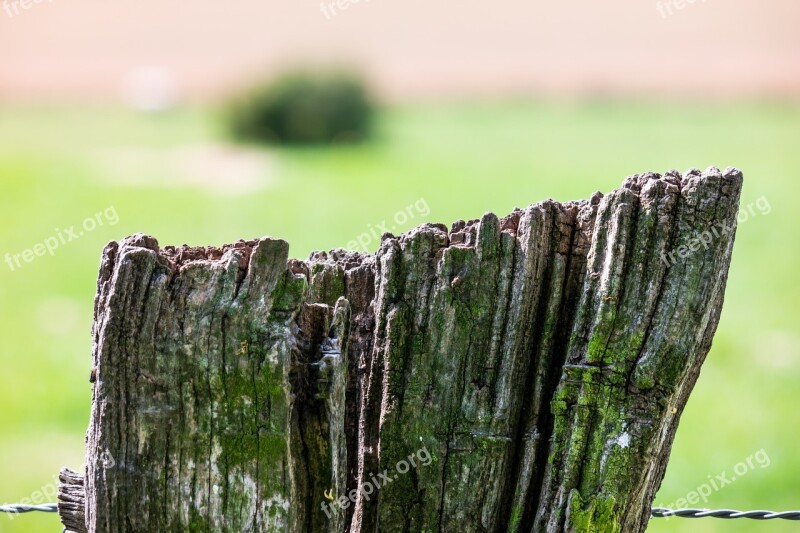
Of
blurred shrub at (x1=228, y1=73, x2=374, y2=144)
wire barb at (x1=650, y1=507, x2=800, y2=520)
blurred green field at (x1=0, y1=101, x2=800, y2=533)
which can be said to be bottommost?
wire barb at (x1=650, y1=507, x2=800, y2=520)

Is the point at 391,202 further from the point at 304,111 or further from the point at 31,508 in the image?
the point at 31,508

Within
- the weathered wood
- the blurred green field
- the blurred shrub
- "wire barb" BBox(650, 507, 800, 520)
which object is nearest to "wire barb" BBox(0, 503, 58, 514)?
the weathered wood

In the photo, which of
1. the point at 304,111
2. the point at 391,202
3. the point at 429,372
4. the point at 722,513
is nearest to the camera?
the point at 429,372

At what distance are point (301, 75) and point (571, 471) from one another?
32.3 m

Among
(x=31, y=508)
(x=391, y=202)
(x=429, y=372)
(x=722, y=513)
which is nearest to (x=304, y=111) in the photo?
(x=391, y=202)

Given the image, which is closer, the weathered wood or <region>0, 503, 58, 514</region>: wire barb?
the weathered wood

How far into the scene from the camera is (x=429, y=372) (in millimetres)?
2783

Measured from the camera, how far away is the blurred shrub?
113ft

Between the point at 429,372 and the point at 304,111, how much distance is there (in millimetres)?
33630

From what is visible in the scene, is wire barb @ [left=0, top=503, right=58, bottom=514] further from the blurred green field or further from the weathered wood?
the blurred green field

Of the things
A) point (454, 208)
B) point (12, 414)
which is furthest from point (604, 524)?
point (454, 208)

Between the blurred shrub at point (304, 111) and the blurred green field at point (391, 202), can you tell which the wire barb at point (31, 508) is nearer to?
the blurred green field at point (391, 202)

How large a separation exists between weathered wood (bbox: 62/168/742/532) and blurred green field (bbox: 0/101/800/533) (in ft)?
24.2

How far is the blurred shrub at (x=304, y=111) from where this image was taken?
34406mm
